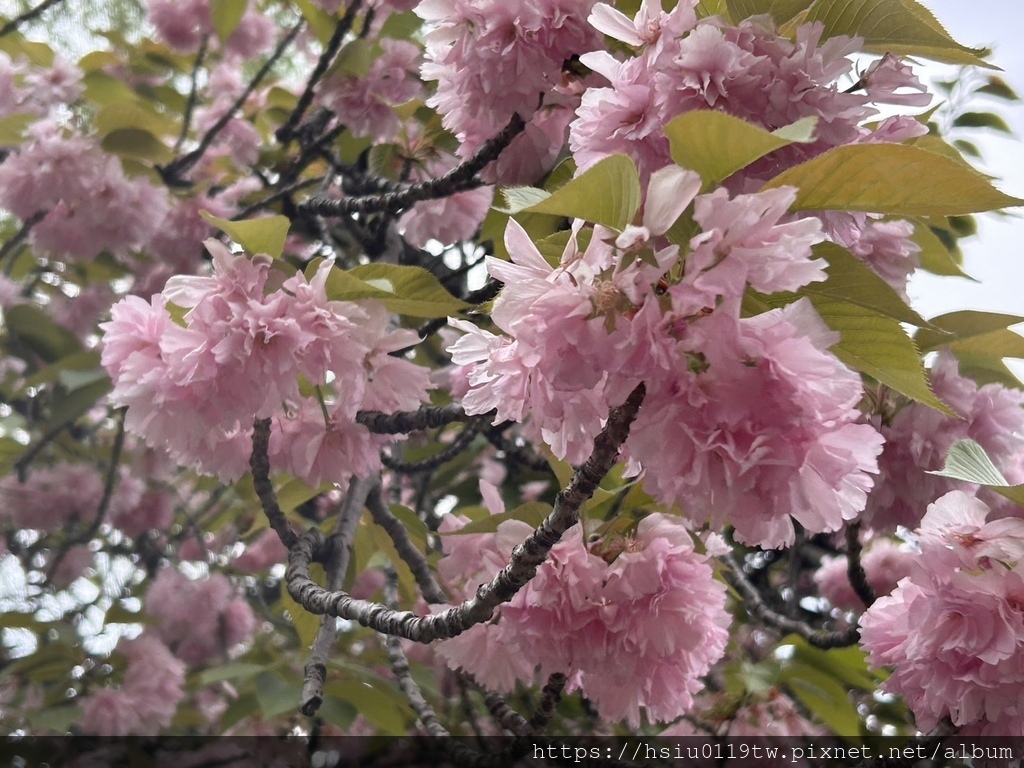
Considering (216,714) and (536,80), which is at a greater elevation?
(536,80)

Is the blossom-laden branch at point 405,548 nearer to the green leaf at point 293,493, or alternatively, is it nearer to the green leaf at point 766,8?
the green leaf at point 293,493

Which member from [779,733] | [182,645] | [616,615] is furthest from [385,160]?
[182,645]

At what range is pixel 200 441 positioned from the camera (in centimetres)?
108

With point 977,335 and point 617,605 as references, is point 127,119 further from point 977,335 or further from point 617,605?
point 977,335

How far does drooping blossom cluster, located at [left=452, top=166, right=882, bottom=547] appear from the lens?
0.56 meters

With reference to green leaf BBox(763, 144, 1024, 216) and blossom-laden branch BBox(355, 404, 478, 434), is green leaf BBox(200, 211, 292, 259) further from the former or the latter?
green leaf BBox(763, 144, 1024, 216)

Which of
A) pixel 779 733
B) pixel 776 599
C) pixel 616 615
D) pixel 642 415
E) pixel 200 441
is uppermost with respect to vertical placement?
pixel 642 415

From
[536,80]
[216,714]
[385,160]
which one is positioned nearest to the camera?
[536,80]

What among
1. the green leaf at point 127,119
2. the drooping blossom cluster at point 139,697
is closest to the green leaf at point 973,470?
the green leaf at point 127,119

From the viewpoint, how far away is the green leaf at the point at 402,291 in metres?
0.96

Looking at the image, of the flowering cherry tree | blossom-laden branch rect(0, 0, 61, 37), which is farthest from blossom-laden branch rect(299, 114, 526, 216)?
blossom-laden branch rect(0, 0, 61, 37)

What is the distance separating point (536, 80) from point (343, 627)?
2.22 m

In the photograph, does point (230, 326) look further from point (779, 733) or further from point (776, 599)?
point (776, 599)

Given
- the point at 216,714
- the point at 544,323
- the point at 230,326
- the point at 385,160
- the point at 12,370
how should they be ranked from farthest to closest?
the point at 216,714
the point at 12,370
the point at 385,160
the point at 230,326
the point at 544,323
